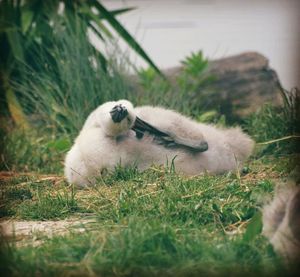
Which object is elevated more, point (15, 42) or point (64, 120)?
point (15, 42)

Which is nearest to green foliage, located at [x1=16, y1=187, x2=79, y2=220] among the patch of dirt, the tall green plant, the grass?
the grass

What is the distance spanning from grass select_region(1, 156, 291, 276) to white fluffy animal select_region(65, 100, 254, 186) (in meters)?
0.17

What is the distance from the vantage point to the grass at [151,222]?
354 cm

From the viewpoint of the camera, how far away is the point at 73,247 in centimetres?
380

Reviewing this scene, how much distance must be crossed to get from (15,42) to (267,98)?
3.21m

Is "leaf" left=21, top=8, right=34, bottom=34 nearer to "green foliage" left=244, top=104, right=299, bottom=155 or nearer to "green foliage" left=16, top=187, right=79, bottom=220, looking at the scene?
"green foliage" left=244, top=104, right=299, bottom=155

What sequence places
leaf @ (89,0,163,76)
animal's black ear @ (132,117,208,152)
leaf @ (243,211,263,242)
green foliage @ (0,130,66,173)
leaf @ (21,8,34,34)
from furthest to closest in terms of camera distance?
leaf @ (21,8,34,34), leaf @ (89,0,163,76), green foliage @ (0,130,66,173), animal's black ear @ (132,117,208,152), leaf @ (243,211,263,242)

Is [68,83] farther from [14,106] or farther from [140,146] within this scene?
[140,146]

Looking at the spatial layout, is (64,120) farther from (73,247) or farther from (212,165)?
(73,247)

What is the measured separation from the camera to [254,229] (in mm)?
3898

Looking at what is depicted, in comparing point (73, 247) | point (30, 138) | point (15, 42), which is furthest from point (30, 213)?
point (15, 42)

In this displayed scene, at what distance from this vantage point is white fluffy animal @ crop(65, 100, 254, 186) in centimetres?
573

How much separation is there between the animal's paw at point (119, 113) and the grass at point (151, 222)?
0.43 m

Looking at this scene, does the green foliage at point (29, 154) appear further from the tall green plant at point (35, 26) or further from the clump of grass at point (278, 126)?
the clump of grass at point (278, 126)
